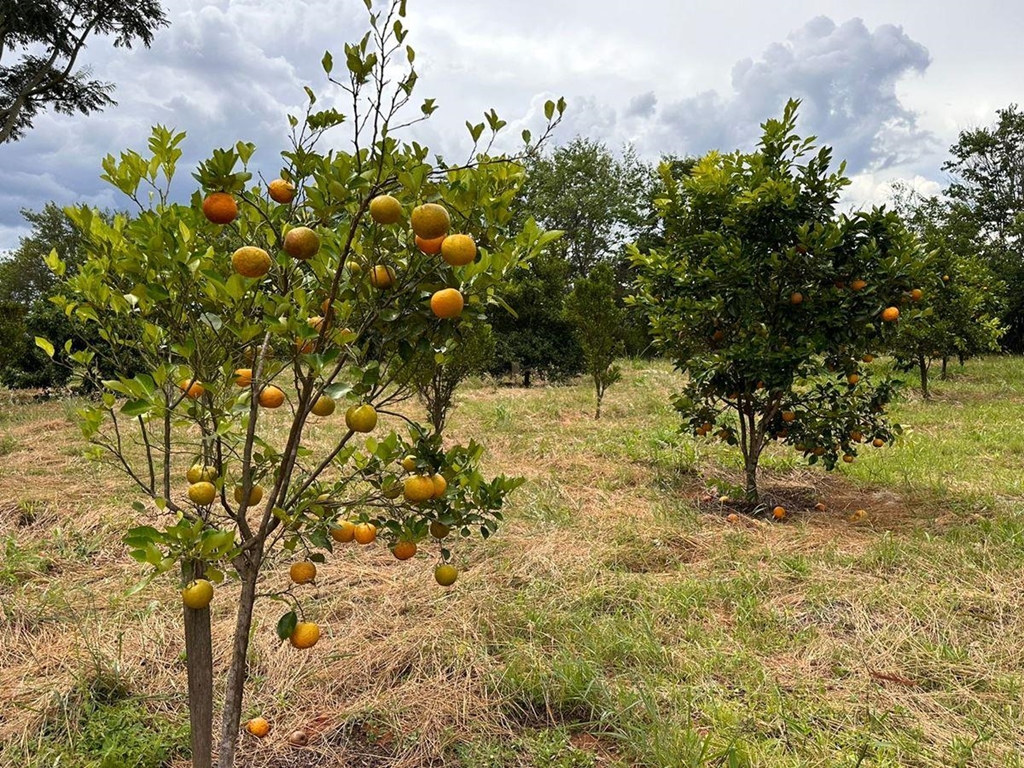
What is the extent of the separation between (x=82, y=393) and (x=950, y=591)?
532 inches

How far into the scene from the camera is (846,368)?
4660 mm

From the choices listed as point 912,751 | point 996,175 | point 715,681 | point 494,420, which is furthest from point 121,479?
point 996,175

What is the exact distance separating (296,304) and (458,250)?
529mm

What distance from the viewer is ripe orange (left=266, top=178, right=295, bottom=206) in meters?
1.50

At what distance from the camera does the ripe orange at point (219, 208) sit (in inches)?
54.5

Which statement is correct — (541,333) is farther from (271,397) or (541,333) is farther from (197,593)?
(197,593)

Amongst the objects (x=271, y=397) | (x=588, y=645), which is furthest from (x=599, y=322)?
(x=271, y=397)

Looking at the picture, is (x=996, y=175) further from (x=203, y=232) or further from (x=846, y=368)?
(x=203, y=232)

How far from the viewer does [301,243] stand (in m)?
1.36

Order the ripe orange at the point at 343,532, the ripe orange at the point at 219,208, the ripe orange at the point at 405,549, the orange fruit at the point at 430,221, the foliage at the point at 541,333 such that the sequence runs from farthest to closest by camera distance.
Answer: the foliage at the point at 541,333
the ripe orange at the point at 405,549
the ripe orange at the point at 343,532
the ripe orange at the point at 219,208
the orange fruit at the point at 430,221

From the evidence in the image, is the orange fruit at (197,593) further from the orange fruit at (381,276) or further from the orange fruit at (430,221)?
the orange fruit at (430,221)

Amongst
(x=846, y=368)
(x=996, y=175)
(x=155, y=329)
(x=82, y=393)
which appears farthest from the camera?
(x=996, y=175)

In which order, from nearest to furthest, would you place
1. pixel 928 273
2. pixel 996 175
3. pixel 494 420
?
pixel 928 273, pixel 494 420, pixel 996 175

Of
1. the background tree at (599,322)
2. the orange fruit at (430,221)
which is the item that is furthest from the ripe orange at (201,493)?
the background tree at (599,322)
